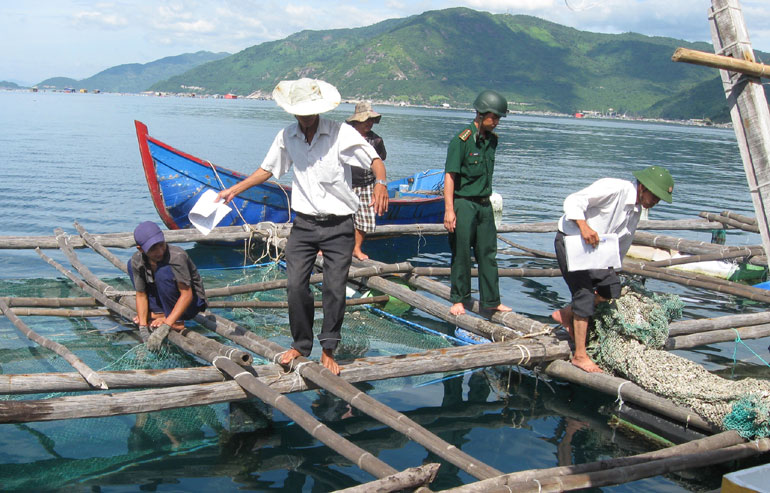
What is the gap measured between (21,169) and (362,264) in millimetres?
19944

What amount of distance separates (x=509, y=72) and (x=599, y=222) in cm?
16822

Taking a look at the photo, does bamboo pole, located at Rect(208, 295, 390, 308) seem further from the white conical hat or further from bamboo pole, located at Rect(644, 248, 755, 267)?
bamboo pole, located at Rect(644, 248, 755, 267)

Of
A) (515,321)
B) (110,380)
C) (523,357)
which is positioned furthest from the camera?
(515,321)

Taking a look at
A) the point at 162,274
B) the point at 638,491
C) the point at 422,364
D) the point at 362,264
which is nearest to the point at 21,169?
the point at 362,264

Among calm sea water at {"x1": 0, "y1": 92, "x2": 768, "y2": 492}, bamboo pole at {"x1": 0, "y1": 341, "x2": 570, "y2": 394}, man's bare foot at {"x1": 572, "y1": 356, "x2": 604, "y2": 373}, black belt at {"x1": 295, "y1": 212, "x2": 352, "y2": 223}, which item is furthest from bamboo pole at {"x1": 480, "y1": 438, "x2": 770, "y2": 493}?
black belt at {"x1": 295, "y1": 212, "x2": 352, "y2": 223}

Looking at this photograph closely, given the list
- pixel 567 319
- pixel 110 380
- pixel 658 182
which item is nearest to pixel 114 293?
pixel 110 380

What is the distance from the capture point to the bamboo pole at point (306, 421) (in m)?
3.85

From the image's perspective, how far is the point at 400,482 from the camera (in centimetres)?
364

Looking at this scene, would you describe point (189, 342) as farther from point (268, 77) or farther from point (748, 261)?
point (268, 77)

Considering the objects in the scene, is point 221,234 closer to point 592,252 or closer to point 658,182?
point 592,252

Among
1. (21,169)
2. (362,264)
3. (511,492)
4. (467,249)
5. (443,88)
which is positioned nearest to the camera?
(511,492)

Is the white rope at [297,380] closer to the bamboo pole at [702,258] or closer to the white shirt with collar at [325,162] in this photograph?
the white shirt with collar at [325,162]

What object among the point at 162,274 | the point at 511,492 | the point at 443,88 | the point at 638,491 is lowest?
the point at 638,491

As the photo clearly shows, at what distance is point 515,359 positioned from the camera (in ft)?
19.3
